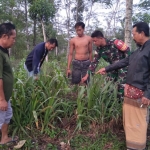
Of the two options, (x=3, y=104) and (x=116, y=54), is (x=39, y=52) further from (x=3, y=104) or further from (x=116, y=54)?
(x=3, y=104)

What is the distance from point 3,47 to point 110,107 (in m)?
1.67

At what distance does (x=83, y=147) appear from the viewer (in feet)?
7.87

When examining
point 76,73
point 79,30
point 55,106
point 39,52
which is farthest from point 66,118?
point 79,30

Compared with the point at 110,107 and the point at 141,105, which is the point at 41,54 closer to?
the point at 110,107

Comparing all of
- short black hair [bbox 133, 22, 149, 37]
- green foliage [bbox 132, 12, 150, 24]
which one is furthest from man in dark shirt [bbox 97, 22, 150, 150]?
green foliage [bbox 132, 12, 150, 24]

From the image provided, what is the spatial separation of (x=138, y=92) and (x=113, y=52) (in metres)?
1.12

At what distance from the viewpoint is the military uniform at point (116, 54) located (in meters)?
2.96

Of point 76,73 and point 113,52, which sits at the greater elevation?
point 113,52

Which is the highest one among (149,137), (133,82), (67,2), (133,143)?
(67,2)

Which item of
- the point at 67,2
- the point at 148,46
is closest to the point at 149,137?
the point at 148,46

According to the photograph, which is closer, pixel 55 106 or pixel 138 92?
pixel 138 92

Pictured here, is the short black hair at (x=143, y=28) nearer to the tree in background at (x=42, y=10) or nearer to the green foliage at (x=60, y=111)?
the green foliage at (x=60, y=111)

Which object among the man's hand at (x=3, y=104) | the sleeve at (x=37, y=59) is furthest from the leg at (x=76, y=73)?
the man's hand at (x=3, y=104)

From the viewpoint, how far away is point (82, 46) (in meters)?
4.08
